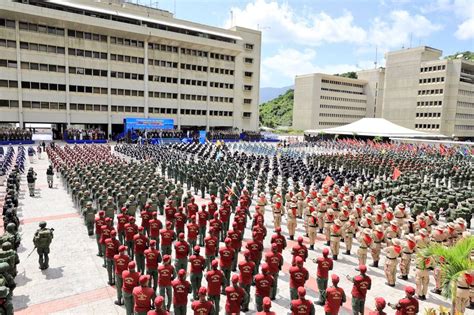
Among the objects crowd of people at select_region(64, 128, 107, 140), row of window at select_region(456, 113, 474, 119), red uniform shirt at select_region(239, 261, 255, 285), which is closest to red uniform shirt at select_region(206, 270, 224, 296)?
red uniform shirt at select_region(239, 261, 255, 285)

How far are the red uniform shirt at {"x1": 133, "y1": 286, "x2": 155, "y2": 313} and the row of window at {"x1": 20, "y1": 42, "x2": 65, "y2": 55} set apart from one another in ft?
157

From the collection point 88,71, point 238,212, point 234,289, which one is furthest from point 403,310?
point 88,71

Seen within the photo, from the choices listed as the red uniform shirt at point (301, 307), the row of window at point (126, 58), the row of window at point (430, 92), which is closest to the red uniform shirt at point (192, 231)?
the red uniform shirt at point (301, 307)

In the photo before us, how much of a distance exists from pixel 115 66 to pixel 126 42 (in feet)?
14.1

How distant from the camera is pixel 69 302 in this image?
7.83 meters

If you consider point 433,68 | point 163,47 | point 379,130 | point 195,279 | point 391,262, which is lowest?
point 195,279

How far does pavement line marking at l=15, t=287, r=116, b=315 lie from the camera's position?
7461 mm

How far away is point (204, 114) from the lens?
197 feet

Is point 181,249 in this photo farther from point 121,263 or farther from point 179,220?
point 179,220

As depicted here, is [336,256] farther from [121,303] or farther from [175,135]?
[175,135]

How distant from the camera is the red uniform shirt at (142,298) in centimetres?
625

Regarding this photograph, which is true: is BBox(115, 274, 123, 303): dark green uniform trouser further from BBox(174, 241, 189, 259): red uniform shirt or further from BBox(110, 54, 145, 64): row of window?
BBox(110, 54, 145, 64): row of window

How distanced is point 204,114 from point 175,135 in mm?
11441

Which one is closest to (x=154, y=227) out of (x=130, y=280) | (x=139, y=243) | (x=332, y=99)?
(x=139, y=243)
